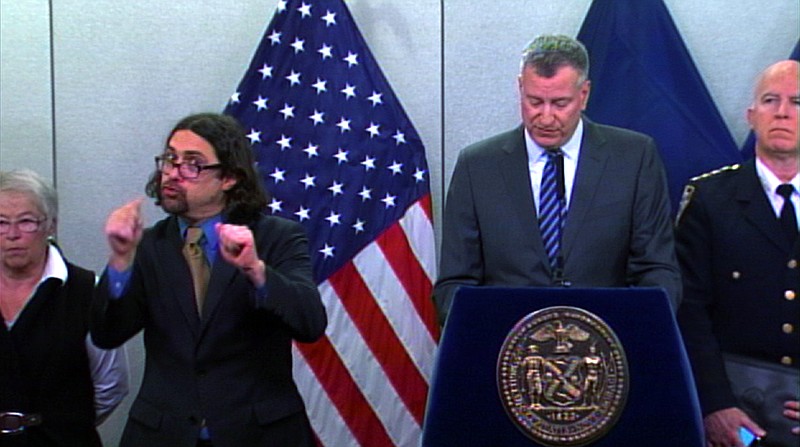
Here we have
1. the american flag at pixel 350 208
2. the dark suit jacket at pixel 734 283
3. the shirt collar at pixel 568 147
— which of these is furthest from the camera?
the american flag at pixel 350 208

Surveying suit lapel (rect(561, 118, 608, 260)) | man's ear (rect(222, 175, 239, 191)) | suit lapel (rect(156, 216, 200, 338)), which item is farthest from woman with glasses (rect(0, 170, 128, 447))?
suit lapel (rect(561, 118, 608, 260))

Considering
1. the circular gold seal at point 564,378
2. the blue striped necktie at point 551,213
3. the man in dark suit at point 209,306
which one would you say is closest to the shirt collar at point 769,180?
the blue striped necktie at point 551,213

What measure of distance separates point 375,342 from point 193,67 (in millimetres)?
1196

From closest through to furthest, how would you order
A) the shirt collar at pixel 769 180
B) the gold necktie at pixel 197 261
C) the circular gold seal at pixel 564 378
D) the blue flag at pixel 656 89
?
1. the circular gold seal at pixel 564 378
2. the gold necktie at pixel 197 261
3. the shirt collar at pixel 769 180
4. the blue flag at pixel 656 89

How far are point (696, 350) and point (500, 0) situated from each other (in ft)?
5.37

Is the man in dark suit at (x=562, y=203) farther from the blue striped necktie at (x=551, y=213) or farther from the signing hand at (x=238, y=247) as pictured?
the signing hand at (x=238, y=247)

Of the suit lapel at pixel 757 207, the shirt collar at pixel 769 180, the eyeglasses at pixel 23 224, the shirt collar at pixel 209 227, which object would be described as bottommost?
the eyeglasses at pixel 23 224

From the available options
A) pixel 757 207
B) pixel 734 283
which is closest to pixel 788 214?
pixel 757 207

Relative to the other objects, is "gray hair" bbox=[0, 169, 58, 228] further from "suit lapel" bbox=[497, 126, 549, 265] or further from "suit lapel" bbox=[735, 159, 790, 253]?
"suit lapel" bbox=[735, 159, 790, 253]

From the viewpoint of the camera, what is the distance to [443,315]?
2363 mm

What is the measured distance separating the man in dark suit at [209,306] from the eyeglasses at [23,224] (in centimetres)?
45

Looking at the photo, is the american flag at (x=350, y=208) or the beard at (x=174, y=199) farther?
the american flag at (x=350, y=208)

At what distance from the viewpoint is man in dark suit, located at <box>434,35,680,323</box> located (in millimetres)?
2488

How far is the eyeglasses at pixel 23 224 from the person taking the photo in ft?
9.41
